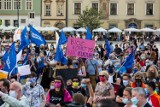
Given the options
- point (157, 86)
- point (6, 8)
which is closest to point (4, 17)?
point (6, 8)

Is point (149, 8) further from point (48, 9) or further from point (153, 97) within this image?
point (153, 97)

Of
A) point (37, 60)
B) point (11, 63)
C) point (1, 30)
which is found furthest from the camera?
point (1, 30)

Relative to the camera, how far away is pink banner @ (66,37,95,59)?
14.2 metres

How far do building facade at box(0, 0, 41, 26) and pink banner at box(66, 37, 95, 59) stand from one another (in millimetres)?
54970

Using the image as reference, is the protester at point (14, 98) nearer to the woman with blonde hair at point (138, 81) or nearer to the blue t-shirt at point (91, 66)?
the woman with blonde hair at point (138, 81)

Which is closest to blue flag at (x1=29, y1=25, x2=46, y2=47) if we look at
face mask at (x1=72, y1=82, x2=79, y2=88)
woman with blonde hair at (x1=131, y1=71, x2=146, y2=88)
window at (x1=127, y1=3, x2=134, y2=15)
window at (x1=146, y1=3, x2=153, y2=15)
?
face mask at (x1=72, y1=82, x2=79, y2=88)

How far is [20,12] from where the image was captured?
70.4 m

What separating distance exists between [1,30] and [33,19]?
7.72m

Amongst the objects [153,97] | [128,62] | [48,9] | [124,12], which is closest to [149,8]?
[124,12]

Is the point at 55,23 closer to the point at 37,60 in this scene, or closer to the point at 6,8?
the point at 6,8

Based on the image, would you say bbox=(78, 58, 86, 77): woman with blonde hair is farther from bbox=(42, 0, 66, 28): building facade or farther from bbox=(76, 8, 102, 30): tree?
bbox=(42, 0, 66, 28): building facade

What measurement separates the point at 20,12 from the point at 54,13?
5.17 metres

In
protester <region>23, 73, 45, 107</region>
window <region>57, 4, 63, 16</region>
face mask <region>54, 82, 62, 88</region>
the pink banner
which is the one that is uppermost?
window <region>57, 4, 63, 16</region>

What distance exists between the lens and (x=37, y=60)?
1677 centimetres
